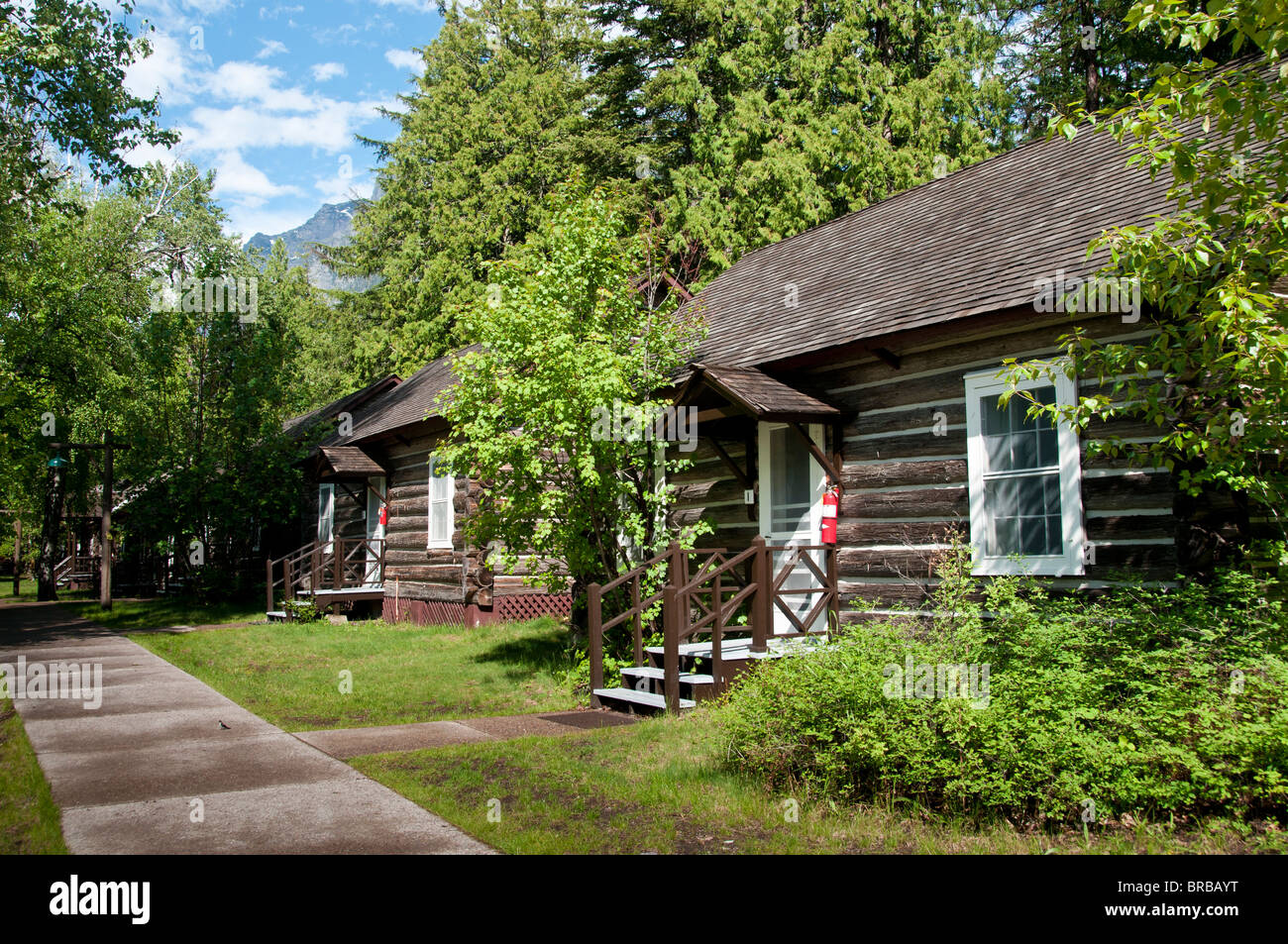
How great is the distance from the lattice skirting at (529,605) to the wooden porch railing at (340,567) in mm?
4547

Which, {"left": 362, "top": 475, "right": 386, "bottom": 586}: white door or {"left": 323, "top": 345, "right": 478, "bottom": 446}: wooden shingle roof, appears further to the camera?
{"left": 362, "top": 475, "right": 386, "bottom": 586}: white door

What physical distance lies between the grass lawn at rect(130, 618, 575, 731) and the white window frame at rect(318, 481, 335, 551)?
5835 mm

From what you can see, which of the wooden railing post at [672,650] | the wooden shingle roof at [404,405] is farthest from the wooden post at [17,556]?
the wooden railing post at [672,650]

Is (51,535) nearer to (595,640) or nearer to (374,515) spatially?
(374,515)

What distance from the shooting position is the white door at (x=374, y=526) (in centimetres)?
2117

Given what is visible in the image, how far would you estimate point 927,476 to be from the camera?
9414 mm

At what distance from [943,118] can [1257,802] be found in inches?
911

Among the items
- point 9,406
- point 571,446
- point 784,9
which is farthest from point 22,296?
point 784,9

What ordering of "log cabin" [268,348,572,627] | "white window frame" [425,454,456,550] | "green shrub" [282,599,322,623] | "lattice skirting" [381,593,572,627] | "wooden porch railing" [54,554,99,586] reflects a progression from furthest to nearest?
1. "wooden porch railing" [54,554,99,586]
2. "green shrub" [282,599,322,623]
3. "white window frame" [425,454,456,550]
4. "log cabin" [268,348,572,627]
5. "lattice skirting" [381,593,572,627]

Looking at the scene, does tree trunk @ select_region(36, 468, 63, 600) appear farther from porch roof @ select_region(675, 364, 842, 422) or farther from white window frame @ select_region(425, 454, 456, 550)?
porch roof @ select_region(675, 364, 842, 422)

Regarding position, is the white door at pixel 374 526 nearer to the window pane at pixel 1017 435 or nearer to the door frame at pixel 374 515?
the door frame at pixel 374 515

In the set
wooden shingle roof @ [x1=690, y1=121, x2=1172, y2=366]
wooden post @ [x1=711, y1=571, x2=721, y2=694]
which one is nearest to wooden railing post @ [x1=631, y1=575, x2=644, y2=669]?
wooden post @ [x1=711, y1=571, x2=721, y2=694]

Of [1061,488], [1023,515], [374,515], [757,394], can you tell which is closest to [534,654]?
[757,394]

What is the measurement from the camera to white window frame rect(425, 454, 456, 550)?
60.4 feet
